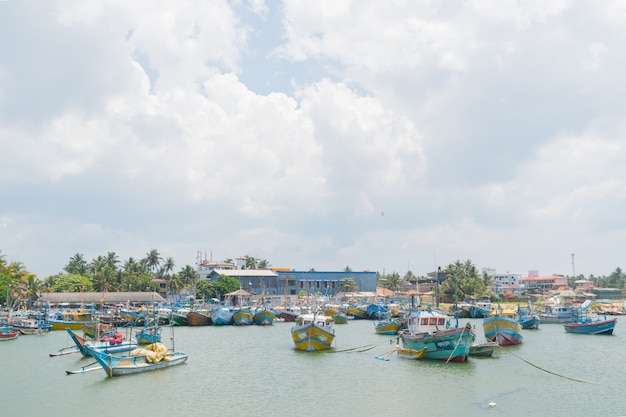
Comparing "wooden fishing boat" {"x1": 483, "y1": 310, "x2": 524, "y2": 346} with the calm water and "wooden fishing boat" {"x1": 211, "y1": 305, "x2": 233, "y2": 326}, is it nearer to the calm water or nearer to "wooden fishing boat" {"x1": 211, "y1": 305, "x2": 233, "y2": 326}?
the calm water

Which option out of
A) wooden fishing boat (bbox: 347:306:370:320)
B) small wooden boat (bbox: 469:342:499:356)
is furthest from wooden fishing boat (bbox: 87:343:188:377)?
wooden fishing boat (bbox: 347:306:370:320)

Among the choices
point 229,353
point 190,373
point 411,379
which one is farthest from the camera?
point 229,353

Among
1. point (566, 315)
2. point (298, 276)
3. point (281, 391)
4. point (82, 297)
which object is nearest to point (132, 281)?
point (82, 297)

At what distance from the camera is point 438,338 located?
35000mm

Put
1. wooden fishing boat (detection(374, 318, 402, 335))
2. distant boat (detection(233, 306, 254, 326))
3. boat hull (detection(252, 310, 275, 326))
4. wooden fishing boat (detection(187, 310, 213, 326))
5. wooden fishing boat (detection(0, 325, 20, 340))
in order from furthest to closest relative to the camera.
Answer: boat hull (detection(252, 310, 275, 326)), distant boat (detection(233, 306, 254, 326)), wooden fishing boat (detection(187, 310, 213, 326)), wooden fishing boat (detection(374, 318, 402, 335)), wooden fishing boat (detection(0, 325, 20, 340))

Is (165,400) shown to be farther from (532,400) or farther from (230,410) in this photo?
(532,400)

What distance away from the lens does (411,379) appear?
3062cm

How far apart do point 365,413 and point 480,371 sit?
37.6ft

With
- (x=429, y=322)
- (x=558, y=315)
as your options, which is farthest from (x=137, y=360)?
(x=558, y=315)

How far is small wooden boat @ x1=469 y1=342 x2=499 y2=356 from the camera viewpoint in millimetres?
37250

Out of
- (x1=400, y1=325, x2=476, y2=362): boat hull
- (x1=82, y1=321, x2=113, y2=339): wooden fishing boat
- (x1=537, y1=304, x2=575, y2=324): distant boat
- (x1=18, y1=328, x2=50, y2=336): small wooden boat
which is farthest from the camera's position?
(x1=537, y1=304, x2=575, y2=324): distant boat

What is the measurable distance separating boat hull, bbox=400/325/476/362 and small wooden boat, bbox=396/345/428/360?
0.19m

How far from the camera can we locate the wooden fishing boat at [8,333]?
53.9m

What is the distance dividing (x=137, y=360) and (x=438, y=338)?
17.8 m
